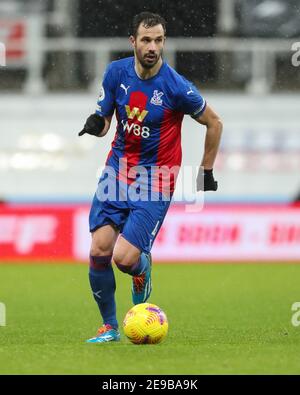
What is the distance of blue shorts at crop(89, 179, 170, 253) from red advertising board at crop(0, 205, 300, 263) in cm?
891

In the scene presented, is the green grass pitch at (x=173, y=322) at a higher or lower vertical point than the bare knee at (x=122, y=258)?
lower

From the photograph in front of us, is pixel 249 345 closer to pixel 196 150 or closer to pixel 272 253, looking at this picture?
pixel 272 253

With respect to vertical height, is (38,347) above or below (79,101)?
below

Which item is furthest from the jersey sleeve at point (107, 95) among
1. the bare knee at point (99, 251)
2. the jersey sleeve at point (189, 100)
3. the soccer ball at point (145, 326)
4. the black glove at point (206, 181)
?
the soccer ball at point (145, 326)

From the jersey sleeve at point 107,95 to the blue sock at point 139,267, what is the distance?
111 centimetres

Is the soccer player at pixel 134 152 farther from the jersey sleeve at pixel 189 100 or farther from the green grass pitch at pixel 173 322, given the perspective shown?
the green grass pitch at pixel 173 322

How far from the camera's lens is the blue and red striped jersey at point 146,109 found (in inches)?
305

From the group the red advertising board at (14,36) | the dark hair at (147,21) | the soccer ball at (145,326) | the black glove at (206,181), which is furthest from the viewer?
the red advertising board at (14,36)

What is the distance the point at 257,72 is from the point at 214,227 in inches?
248

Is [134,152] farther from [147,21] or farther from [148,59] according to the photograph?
[147,21]

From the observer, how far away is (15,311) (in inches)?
408

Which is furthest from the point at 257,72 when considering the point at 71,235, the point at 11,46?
the point at 71,235

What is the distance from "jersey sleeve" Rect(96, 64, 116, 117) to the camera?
25.7 ft
